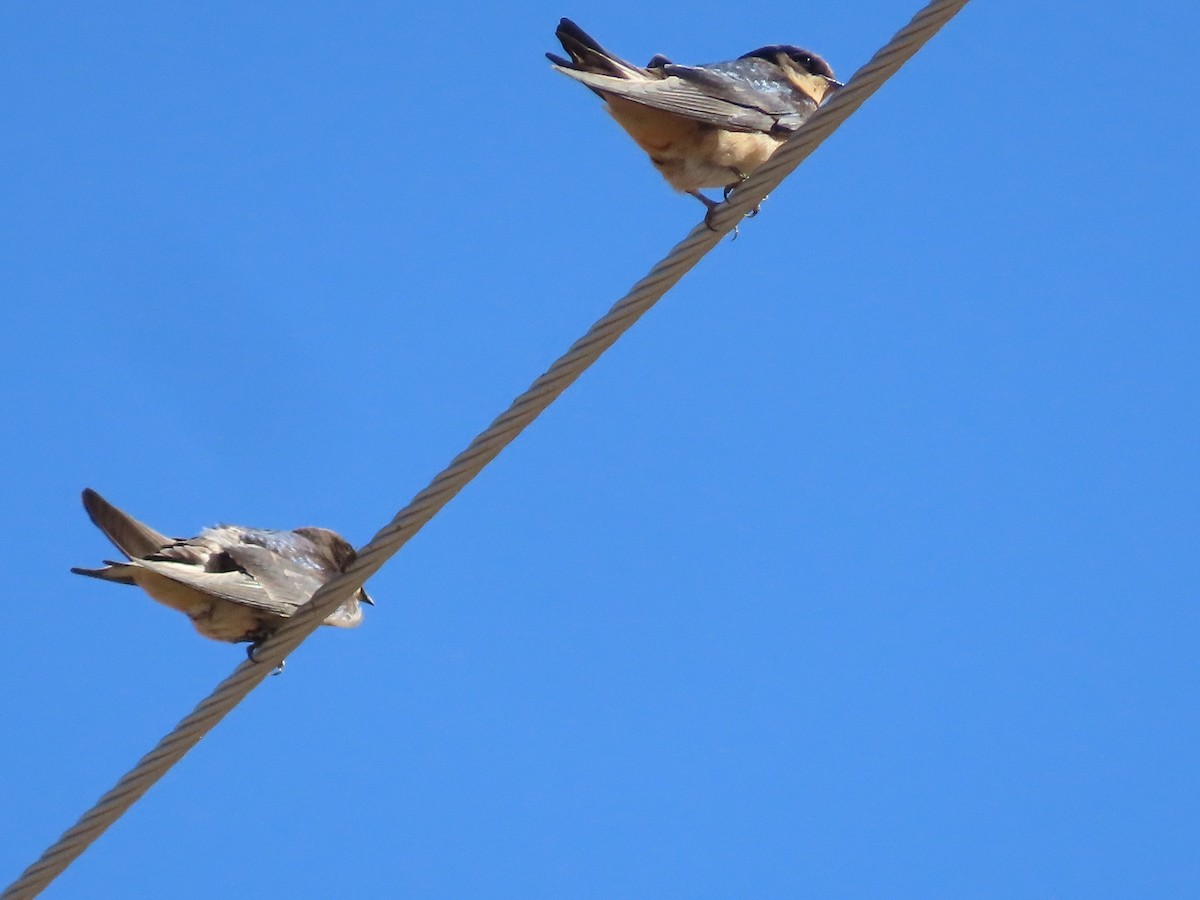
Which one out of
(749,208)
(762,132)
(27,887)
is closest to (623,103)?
(762,132)

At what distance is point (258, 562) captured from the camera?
627 cm

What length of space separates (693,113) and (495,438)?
213 centimetres

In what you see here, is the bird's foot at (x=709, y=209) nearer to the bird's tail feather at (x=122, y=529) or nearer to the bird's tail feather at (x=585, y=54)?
the bird's tail feather at (x=585, y=54)

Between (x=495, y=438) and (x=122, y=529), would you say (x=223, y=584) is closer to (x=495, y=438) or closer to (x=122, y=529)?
(x=122, y=529)

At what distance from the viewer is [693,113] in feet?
20.0

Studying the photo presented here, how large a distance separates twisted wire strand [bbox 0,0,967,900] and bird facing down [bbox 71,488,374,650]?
3.70ft

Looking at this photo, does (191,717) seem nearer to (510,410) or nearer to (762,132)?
(510,410)

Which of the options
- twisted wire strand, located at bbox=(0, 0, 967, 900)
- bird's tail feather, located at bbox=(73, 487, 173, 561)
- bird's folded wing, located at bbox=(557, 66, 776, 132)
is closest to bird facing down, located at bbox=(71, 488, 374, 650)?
bird's tail feather, located at bbox=(73, 487, 173, 561)

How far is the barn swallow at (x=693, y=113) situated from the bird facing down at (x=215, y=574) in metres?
2.07

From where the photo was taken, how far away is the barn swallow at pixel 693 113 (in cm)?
599

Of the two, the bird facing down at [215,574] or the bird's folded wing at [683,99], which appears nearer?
the bird's folded wing at [683,99]

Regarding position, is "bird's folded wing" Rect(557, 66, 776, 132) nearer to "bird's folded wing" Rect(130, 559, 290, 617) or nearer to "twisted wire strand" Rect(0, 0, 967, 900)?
"twisted wire strand" Rect(0, 0, 967, 900)

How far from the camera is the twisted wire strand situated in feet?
14.3

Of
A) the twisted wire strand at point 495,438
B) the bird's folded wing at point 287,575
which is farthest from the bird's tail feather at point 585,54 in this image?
the bird's folded wing at point 287,575
